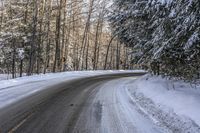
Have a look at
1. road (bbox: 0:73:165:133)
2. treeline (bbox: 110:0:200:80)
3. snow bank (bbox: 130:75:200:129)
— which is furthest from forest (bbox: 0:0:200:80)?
road (bbox: 0:73:165:133)

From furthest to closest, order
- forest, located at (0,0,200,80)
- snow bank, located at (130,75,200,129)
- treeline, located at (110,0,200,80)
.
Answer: forest, located at (0,0,200,80), treeline, located at (110,0,200,80), snow bank, located at (130,75,200,129)

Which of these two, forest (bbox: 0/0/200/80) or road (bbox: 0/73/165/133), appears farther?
forest (bbox: 0/0/200/80)

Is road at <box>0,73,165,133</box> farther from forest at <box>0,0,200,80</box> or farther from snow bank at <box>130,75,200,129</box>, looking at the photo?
forest at <box>0,0,200,80</box>

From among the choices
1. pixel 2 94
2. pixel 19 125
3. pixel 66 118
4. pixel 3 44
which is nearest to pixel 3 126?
pixel 19 125

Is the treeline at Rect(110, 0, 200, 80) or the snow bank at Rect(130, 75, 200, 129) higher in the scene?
the treeline at Rect(110, 0, 200, 80)

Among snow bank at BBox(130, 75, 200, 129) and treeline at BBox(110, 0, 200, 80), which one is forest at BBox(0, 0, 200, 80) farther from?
snow bank at BBox(130, 75, 200, 129)

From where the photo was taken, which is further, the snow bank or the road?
the snow bank

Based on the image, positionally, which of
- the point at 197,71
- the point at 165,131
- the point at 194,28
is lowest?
the point at 165,131

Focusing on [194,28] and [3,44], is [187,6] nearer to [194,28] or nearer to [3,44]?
[194,28]

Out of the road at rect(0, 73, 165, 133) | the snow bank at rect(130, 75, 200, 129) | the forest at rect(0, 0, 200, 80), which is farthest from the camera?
the forest at rect(0, 0, 200, 80)

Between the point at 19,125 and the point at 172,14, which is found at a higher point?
the point at 172,14

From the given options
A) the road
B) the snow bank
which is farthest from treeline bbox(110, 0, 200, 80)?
the road

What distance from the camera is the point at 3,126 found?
8.34 meters

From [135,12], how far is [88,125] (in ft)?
31.0
